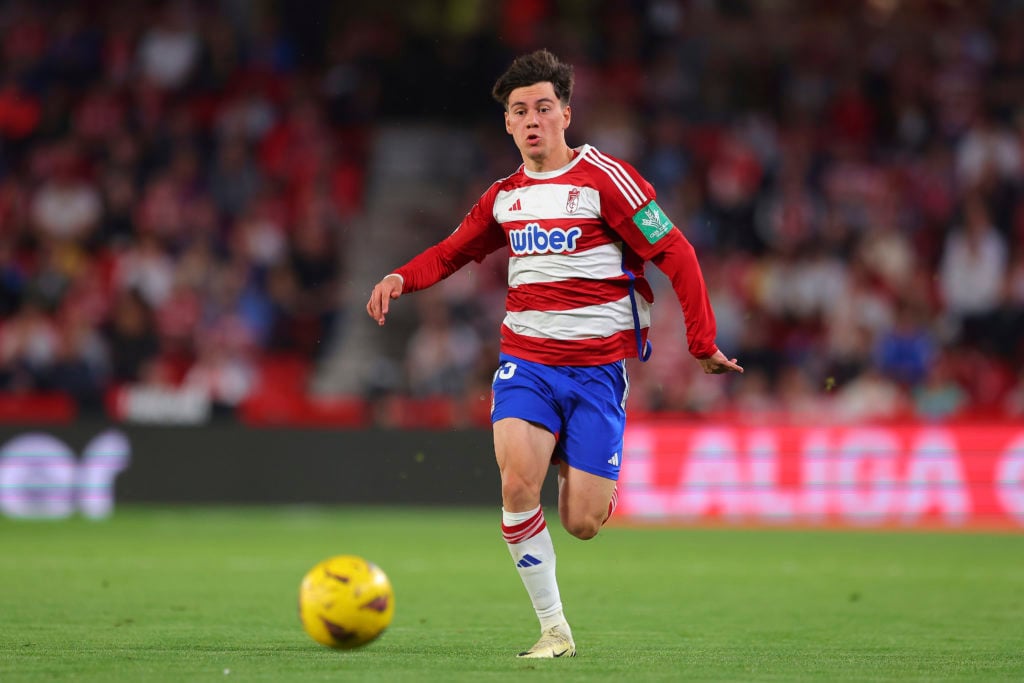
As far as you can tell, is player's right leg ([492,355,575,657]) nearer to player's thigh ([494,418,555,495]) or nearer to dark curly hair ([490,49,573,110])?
player's thigh ([494,418,555,495])

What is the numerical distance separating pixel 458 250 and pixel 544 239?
1.65 feet

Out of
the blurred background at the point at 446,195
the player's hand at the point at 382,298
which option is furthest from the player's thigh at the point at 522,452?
the blurred background at the point at 446,195

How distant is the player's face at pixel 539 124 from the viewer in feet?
22.0

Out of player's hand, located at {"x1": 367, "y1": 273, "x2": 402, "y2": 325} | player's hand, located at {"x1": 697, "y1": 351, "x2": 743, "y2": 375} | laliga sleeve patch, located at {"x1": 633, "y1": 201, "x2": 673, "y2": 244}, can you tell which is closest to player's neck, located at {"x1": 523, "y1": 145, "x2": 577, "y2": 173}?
laliga sleeve patch, located at {"x1": 633, "y1": 201, "x2": 673, "y2": 244}

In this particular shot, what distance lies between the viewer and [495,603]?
350 inches

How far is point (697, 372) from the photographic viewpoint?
16031mm

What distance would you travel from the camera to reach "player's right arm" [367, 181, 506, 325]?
6988 millimetres

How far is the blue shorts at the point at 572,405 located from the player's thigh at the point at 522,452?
0.07 metres

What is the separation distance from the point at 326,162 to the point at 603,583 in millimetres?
10609

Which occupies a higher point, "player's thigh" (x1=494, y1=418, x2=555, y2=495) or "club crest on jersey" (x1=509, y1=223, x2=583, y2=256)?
"club crest on jersey" (x1=509, y1=223, x2=583, y2=256)

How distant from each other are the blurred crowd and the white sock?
9.02m

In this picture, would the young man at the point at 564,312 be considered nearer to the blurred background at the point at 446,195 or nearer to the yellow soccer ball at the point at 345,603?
the yellow soccer ball at the point at 345,603

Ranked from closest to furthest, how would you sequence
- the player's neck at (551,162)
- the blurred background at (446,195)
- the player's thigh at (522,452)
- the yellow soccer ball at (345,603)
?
the yellow soccer ball at (345,603)
the player's thigh at (522,452)
the player's neck at (551,162)
the blurred background at (446,195)

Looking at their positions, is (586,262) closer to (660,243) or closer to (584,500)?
(660,243)
